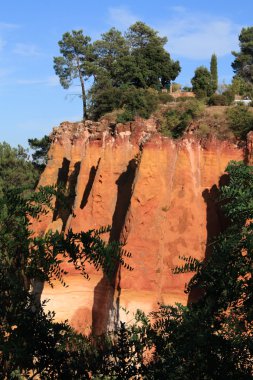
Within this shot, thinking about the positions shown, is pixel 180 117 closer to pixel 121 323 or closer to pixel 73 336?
pixel 73 336

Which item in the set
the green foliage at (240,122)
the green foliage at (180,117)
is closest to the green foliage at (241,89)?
the green foliage at (180,117)

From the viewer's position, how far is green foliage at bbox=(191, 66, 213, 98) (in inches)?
1171

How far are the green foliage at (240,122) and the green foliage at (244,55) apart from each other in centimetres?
3283

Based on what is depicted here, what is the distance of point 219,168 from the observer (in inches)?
509

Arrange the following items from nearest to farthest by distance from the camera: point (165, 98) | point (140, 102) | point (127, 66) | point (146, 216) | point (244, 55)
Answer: point (146, 216) → point (140, 102) → point (165, 98) → point (127, 66) → point (244, 55)

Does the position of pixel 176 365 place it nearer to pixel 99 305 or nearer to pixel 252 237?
pixel 252 237

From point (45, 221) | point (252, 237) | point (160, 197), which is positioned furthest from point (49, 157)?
point (252, 237)

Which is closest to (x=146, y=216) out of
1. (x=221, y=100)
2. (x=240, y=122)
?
(x=240, y=122)

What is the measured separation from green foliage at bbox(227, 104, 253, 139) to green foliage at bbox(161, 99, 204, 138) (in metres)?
2.14

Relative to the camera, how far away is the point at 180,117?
20.8 meters

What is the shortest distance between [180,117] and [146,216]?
909 cm

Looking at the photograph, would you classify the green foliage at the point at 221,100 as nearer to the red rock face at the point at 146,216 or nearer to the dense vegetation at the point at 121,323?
the red rock face at the point at 146,216

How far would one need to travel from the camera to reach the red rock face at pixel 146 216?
11922 mm

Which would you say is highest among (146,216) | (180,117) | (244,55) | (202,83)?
(244,55)
